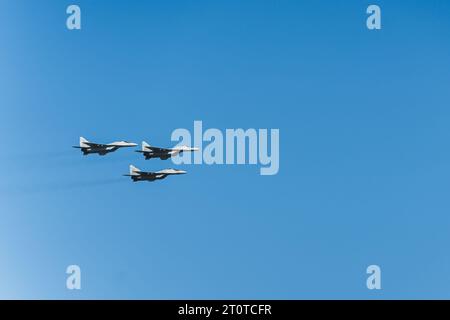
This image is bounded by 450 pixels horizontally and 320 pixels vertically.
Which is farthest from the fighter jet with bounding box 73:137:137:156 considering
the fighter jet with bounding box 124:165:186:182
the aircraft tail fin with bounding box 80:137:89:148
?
the fighter jet with bounding box 124:165:186:182

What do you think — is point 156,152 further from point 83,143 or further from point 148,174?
point 83,143

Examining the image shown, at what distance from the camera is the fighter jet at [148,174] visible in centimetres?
8812

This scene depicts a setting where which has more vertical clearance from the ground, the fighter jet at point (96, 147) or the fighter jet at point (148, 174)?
the fighter jet at point (96, 147)

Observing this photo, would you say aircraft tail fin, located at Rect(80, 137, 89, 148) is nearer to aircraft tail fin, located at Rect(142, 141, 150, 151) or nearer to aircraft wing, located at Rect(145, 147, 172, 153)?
aircraft tail fin, located at Rect(142, 141, 150, 151)

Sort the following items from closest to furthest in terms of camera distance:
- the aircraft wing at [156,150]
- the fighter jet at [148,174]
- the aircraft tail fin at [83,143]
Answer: the aircraft tail fin at [83,143], the aircraft wing at [156,150], the fighter jet at [148,174]

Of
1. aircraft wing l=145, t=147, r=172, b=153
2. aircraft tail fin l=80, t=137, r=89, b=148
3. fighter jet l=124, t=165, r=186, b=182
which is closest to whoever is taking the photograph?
aircraft tail fin l=80, t=137, r=89, b=148

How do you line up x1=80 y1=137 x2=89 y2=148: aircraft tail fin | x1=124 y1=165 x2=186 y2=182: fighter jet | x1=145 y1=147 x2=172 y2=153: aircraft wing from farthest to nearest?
1. x1=124 y1=165 x2=186 y2=182: fighter jet
2. x1=145 y1=147 x2=172 y2=153: aircraft wing
3. x1=80 y1=137 x2=89 y2=148: aircraft tail fin

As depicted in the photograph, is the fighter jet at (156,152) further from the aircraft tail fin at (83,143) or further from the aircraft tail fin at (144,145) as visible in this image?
the aircraft tail fin at (83,143)

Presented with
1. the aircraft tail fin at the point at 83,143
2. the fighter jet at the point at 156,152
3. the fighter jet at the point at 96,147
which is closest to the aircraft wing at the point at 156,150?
the fighter jet at the point at 156,152

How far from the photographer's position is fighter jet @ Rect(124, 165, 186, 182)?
8812cm
